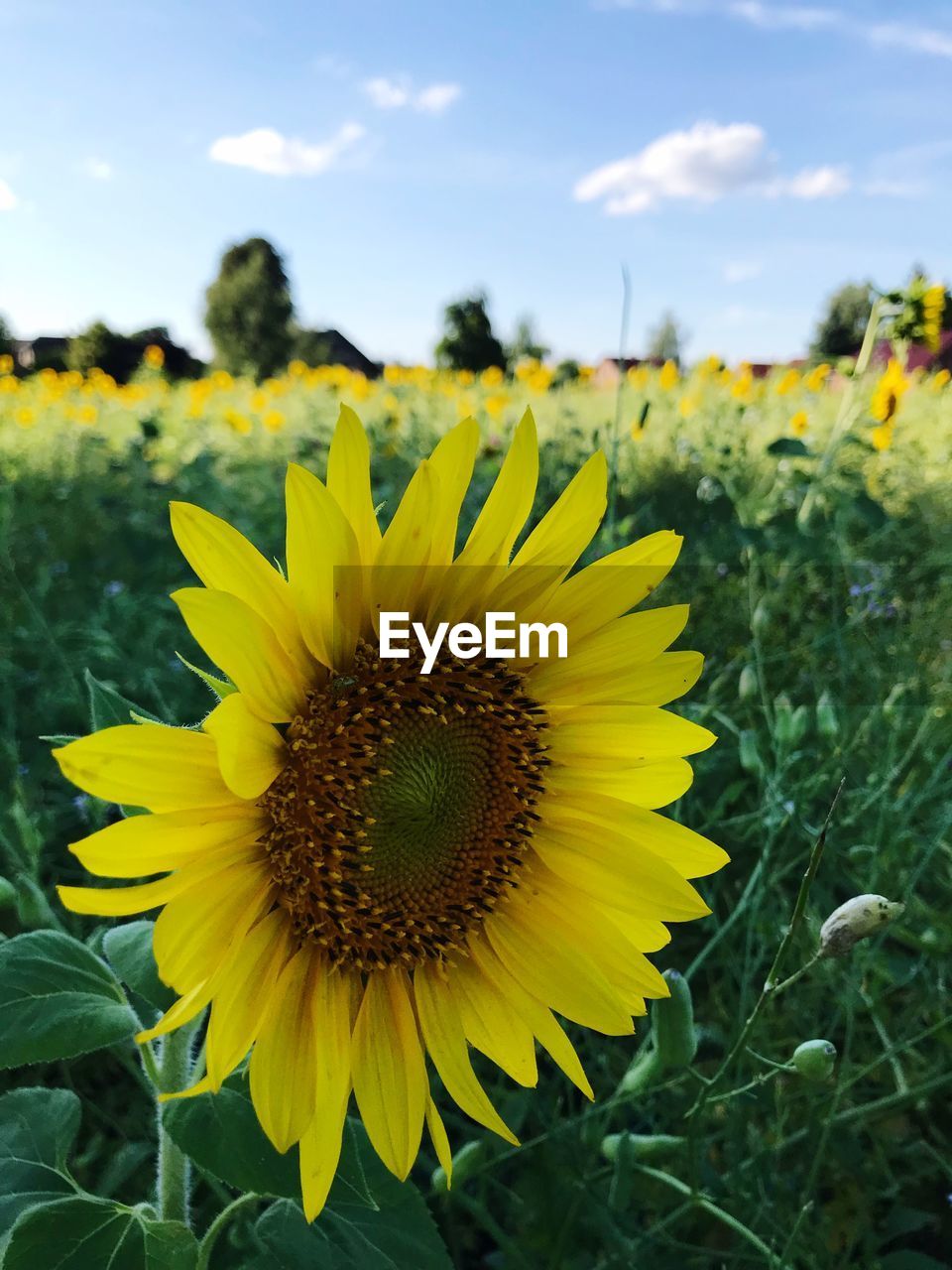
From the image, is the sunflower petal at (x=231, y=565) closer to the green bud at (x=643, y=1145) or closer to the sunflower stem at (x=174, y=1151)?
the sunflower stem at (x=174, y=1151)

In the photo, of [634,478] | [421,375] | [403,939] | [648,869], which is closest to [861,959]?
[648,869]

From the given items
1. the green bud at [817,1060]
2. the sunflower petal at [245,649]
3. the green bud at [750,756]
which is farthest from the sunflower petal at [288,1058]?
the green bud at [750,756]

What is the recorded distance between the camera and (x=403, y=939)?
969mm

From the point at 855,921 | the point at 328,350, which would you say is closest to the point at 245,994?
the point at 855,921

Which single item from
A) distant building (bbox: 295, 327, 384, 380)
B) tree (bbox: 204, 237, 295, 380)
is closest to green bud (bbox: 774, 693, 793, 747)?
distant building (bbox: 295, 327, 384, 380)

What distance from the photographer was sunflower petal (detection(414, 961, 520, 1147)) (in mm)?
946

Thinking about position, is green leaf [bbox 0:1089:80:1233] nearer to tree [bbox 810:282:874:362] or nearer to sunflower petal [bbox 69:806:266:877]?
sunflower petal [bbox 69:806:266:877]

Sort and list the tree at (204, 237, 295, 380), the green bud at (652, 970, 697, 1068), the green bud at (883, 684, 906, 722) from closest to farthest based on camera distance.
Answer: the green bud at (652, 970, 697, 1068), the green bud at (883, 684, 906, 722), the tree at (204, 237, 295, 380)

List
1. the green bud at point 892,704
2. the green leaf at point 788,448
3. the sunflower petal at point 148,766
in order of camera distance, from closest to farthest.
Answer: the sunflower petal at point 148,766, the green bud at point 892,704, the green leaf at point 788,448

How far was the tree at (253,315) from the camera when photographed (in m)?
22.2

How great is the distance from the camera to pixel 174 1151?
100 centimetres

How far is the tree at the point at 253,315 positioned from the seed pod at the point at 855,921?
2241 centimetres

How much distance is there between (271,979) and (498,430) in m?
5.02

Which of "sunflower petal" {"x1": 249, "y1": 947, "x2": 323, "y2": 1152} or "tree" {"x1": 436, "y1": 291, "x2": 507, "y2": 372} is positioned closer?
"sunflower petal" {"x1": 249, "y1": 947, "x2": 323, "y2": 1152}
